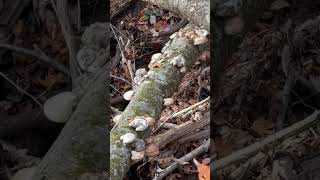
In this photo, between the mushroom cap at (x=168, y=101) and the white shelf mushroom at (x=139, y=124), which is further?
the mushroom cap at (x=168, y=101)

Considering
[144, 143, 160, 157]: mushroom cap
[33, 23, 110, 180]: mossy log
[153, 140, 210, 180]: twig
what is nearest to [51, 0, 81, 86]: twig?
[33, 23, 110, 180]: mossy log

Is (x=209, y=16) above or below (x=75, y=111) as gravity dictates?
above

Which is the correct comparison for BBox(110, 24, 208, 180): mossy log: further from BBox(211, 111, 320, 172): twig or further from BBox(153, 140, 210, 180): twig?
BBox(211, 111, 320, 172): twig

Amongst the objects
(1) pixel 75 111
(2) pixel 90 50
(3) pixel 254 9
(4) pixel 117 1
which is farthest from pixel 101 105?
(4) pixel 117 1

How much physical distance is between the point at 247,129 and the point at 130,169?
0.63m

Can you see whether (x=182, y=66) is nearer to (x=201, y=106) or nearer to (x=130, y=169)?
(x=201, y=106)

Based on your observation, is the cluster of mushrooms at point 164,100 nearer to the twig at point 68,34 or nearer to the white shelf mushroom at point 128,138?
the white shelf mushroom at point 128,138

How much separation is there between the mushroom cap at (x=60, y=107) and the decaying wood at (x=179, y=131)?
464mm

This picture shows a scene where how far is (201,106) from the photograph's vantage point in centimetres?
264

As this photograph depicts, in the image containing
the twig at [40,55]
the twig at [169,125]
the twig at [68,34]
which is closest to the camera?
the twig at [169,125]

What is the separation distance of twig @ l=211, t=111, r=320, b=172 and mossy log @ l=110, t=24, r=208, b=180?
0.38m

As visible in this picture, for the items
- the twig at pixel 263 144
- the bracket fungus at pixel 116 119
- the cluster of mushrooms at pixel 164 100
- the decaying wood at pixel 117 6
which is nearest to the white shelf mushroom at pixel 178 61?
the cluster of mushrooms at pixel 164 100

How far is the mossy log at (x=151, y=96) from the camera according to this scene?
6.91 ft

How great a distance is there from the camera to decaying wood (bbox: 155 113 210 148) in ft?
7.86
